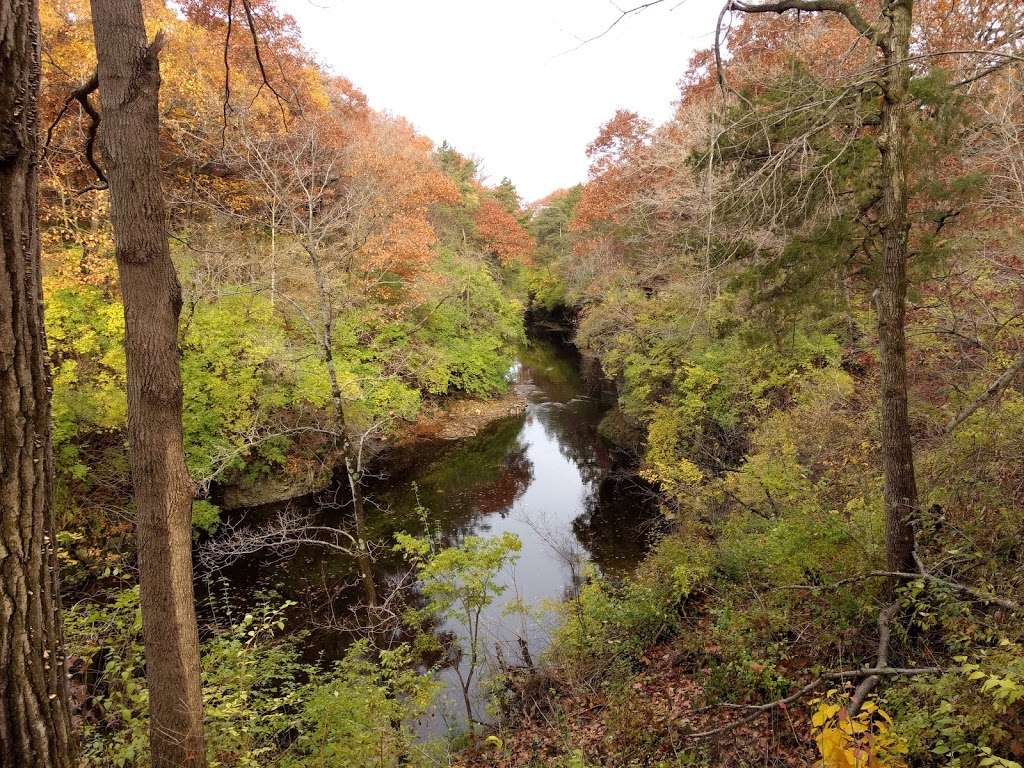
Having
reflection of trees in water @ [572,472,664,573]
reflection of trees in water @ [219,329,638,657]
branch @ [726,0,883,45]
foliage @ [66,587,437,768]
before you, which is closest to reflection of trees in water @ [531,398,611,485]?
reflection of trees in water @ [219,329,638,657]

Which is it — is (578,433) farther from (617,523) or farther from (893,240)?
(893,240)

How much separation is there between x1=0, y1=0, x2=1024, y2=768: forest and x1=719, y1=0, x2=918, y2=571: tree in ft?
0.11

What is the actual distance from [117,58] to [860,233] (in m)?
5.78

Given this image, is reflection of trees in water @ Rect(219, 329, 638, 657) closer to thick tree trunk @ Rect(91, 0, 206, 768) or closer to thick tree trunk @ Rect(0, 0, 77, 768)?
thick tree trunk @ Rect(91, 0, 206, 768)

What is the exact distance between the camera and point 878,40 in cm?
410

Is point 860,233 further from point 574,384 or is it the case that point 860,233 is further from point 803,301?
point 574,384

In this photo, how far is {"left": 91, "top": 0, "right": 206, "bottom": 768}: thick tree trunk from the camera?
2785 mm

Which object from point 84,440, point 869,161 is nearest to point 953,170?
point 869,161

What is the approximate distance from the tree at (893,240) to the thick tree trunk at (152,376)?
4084 mm

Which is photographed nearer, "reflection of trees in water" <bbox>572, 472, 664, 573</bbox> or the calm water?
the calm water

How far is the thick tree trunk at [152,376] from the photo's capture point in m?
2.79

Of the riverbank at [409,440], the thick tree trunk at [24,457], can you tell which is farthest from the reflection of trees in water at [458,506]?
the thick tree trunk at [24,457]

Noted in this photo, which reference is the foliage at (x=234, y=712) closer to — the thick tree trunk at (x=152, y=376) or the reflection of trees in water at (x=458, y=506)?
the thick tree trunk at (x=152, y=376)

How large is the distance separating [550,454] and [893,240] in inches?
585
